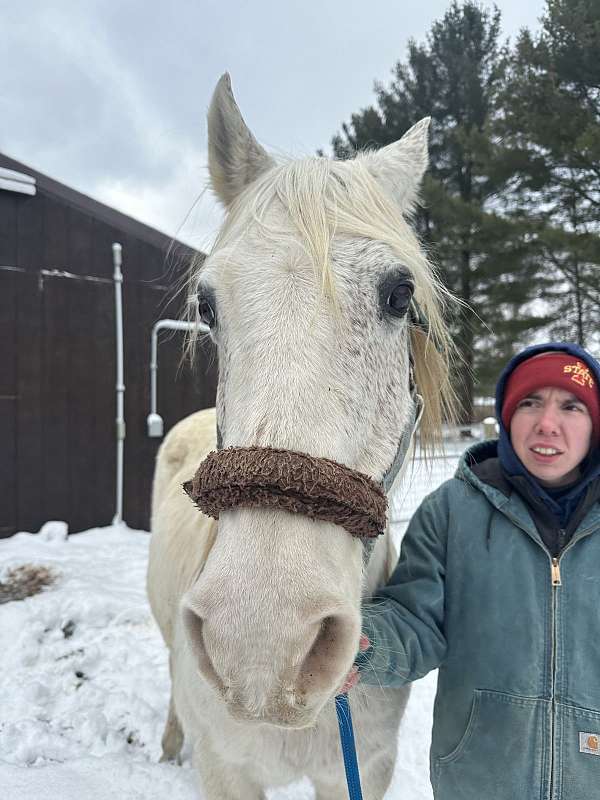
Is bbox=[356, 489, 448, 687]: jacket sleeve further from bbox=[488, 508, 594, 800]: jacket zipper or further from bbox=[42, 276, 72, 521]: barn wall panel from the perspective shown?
bbox=[42, 276, 72, 521]: barn wall panel

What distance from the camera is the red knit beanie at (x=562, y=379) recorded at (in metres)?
1.49

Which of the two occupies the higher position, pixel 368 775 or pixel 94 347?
pixel 94 347

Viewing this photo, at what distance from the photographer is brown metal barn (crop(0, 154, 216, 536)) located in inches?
239

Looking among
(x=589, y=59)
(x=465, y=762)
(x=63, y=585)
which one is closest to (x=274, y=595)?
(x=465, y=762)

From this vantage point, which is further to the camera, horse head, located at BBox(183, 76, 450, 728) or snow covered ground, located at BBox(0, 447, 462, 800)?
snow covered ground, located at BBox(0, 447, 462, 800)

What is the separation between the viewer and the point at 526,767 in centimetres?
134

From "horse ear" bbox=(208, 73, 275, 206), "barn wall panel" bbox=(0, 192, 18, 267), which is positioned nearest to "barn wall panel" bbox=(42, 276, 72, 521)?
"barn wall panel" bbox=(0, 192, 18, 267)

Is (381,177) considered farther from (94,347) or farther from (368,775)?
(94,347)

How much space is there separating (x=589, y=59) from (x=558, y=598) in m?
13.6

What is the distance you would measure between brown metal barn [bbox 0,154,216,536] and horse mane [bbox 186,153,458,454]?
496cm

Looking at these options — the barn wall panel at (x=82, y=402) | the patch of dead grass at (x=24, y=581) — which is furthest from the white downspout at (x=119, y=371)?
the patch of dead grass at (x=24, y=581)

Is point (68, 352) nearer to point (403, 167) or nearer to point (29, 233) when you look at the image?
point (29, 233)

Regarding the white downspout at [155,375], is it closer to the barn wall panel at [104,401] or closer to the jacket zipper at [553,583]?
the barn wall panel at [104,401]

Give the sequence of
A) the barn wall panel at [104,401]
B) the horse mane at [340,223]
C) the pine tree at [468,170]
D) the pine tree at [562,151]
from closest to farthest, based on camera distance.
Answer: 1. the horse mane at [340,223]
2. the barn wall panel at [104,401]
3. the pine tree at [562,151]
4. the pine tree at [468,170]
